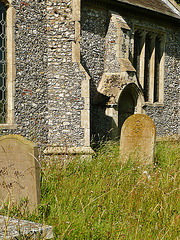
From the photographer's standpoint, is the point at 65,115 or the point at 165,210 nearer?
the point at 165,210

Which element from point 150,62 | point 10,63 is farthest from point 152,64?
point 10,63

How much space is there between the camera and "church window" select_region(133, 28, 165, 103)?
13523 millimetres

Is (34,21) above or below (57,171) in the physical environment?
above

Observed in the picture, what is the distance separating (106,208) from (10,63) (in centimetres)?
495

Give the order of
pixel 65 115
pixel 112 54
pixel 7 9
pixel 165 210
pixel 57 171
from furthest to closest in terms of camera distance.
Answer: pixel 112 54 → pixel 65 115 → pixel 7 9 → pixel 57 171 → pixel 165 210

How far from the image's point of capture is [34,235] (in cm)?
327

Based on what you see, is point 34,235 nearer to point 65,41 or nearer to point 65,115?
point 65,115

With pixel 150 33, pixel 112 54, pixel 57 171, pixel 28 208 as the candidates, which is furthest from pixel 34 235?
pixel 150 33

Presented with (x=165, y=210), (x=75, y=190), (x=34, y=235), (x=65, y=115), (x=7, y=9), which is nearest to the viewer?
(x=34, y=235)

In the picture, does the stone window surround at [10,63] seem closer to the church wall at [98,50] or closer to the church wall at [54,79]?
the church wall at [54,79]

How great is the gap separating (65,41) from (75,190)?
16.9 ft

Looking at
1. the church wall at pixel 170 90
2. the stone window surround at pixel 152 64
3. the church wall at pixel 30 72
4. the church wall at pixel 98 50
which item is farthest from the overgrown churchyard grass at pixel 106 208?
the church wall at pixel 170 90

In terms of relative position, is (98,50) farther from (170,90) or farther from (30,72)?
(170,90)

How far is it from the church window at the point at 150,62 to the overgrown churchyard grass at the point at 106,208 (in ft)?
27.0
